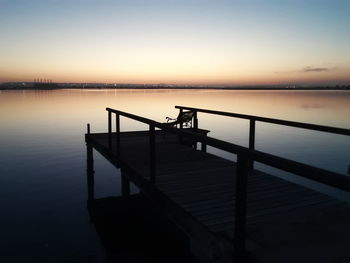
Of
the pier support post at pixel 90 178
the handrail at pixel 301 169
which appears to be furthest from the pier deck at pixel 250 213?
the pier support post at pixel 90 178

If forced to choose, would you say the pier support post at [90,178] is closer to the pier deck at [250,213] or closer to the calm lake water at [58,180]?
the calm lake water at [58,180]

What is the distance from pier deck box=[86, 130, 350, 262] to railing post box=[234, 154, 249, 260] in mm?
109

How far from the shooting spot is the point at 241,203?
2.99 metres

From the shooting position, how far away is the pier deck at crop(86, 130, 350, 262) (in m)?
3.21

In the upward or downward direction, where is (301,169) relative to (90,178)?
upward

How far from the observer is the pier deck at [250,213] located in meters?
3.21

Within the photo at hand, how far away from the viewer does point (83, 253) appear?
813 centimetres

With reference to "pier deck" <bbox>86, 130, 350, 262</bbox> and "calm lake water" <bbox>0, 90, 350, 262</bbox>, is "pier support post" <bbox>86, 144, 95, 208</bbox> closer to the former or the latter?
"calm lake water" <bbox>0, 90, 350, 262</bbox>

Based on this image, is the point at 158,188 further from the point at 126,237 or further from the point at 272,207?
the point at 126,237

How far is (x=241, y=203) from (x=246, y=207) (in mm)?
1244

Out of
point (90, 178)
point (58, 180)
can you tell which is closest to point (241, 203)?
point (90, 178)

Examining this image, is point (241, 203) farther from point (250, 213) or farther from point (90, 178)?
point (90, 178)

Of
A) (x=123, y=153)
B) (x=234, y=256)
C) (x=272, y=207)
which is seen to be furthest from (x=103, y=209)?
(x=234, y=256)

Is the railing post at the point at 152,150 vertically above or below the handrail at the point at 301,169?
below
